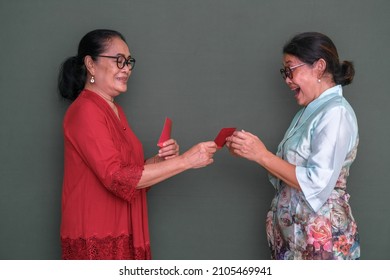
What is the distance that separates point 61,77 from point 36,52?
332 mm

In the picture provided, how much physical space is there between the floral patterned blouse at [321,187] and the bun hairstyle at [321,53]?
0.29ft

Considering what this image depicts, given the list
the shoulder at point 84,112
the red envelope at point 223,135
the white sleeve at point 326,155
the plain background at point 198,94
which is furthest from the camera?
the plain background at point 198,94

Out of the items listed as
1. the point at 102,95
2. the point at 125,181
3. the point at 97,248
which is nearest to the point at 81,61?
the point at 102,95

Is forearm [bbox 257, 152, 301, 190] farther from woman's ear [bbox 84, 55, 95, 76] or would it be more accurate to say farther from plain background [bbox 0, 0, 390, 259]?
woman's ear [bbox 84, 55, 95, 76]

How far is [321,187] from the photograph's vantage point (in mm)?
2041

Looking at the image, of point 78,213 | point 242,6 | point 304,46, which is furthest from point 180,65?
point 78,213

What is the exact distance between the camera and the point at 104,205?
2199 mm

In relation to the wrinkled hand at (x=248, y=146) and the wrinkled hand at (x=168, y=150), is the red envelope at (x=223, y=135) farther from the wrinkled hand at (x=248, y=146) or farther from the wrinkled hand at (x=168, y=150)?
the wrinkled hand at (x=168, y=150)

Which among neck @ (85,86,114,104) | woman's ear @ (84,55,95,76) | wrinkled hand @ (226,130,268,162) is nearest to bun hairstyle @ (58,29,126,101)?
woman's ear @ (84,55,95,76)

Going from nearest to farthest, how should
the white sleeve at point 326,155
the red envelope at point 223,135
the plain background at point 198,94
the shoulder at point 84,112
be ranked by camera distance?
the white sleeve at point 326,155 → the shoulder at point 84,112 → the red envelope at point 223,135 → the plain background at point 198,94

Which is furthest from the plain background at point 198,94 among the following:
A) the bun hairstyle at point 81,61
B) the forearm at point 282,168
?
the forearm at point 282,168

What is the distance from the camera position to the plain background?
284 cm

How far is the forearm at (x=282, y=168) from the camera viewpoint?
208 centimetres

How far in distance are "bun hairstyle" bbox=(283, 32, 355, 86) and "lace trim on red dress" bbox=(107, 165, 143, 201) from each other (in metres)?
0.90
